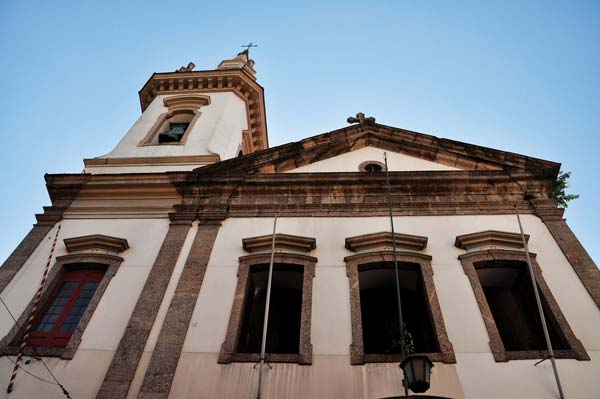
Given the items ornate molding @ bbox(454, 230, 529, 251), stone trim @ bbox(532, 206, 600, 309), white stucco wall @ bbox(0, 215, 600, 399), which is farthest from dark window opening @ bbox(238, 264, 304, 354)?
stone trim @ bbox(532, 206, 600, 309)

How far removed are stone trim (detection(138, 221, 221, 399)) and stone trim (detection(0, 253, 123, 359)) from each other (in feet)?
4.83

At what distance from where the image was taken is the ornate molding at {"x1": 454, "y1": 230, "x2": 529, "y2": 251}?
8.27m

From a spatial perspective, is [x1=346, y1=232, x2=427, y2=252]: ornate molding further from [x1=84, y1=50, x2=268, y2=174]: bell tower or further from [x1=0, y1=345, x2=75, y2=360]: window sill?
[x1=0, y1=345, x2=75, y2=360]: window sill

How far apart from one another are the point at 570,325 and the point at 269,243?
5.56 m

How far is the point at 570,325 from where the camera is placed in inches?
271

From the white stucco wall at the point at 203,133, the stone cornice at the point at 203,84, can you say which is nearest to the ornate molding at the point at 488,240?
the white stucco wall at the point at 203,133

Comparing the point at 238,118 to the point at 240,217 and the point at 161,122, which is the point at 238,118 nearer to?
the point at 161,122

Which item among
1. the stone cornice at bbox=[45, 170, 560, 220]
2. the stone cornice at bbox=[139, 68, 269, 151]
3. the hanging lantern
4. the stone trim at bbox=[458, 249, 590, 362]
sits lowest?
the hanging lantern

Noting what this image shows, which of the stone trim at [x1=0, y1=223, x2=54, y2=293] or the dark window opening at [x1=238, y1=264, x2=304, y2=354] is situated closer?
the dark window opening at [x1=238, y1=264, x2=304, y2=354]

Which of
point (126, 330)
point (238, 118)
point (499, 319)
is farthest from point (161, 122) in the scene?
point (499, 319)

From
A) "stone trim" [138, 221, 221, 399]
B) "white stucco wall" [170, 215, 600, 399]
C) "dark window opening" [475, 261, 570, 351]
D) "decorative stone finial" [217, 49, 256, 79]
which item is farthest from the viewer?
"decorative stone finial" [217, 49, 256, 79]

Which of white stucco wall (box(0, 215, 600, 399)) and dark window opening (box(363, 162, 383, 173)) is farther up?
dark window opening (box(363, 162, 383, 173))

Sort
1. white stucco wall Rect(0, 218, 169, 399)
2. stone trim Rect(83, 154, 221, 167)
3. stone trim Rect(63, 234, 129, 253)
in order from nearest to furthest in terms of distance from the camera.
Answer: white stucco wall Rect(0, 218, 169, 399) < stone trim Rect(63, 234, 129, 253) < stone trim Rect(83, 154, 221, 167)

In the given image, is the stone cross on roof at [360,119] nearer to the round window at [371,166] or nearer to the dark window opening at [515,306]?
the round window at [371,166]
